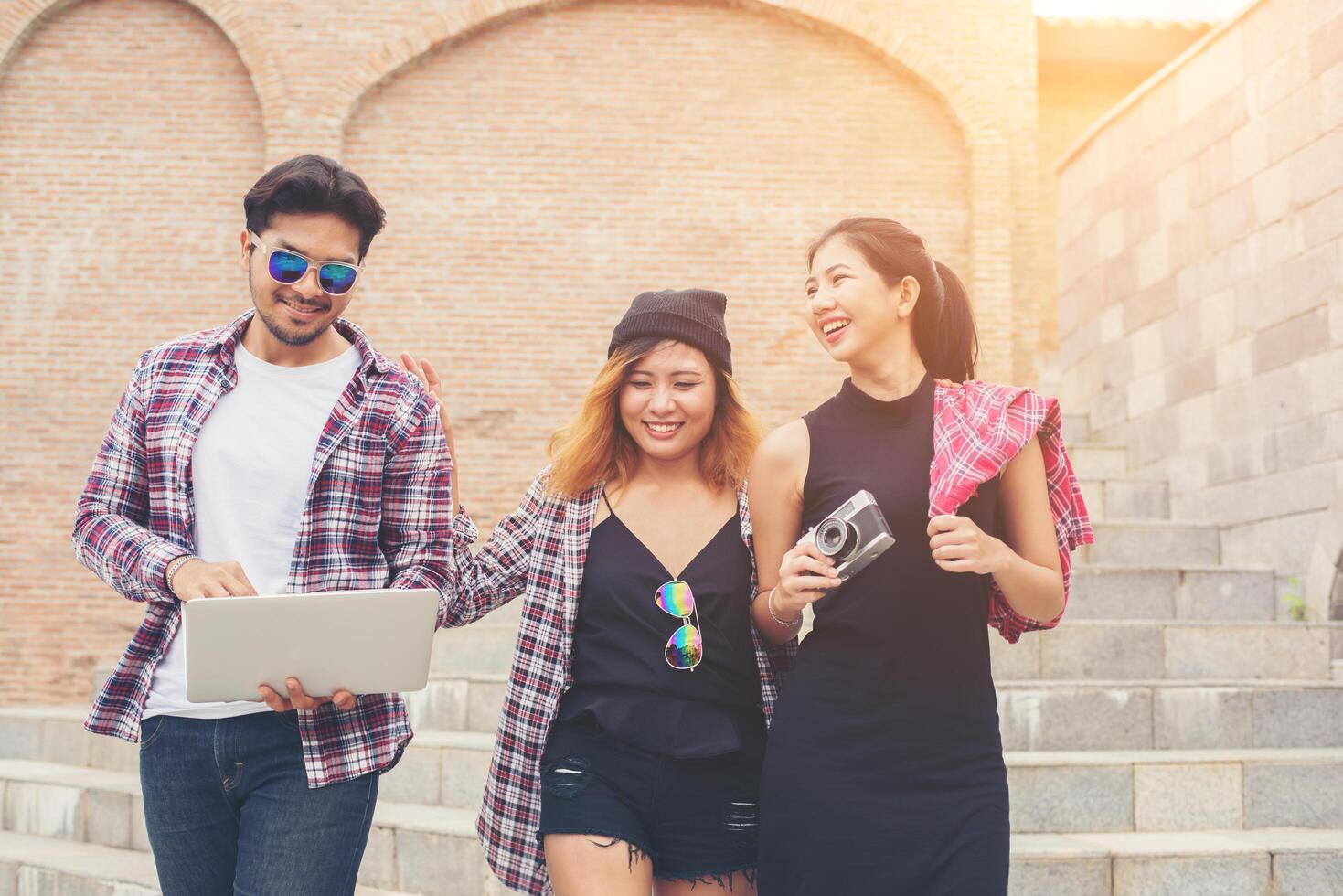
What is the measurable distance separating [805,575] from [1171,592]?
16.0ft

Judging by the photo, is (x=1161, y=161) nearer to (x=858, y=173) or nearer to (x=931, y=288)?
(x=858, y=173)

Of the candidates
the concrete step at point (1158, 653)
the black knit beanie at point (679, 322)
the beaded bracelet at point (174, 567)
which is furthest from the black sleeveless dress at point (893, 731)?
the concrete step at point (1158, 653)

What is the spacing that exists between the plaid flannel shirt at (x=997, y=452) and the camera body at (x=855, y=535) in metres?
0.14

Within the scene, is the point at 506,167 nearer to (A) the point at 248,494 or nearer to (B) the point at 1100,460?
(B) the point at 1100,460

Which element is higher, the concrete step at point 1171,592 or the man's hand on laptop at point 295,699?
the concrete step at point 1171,592

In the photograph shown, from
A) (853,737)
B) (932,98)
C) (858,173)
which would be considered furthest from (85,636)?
(853,737)

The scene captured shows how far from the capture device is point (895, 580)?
91.6 inches

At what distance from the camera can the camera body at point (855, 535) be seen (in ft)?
7.16

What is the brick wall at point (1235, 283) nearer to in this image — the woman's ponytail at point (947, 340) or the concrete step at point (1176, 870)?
the concrete step at point (1176, 870)

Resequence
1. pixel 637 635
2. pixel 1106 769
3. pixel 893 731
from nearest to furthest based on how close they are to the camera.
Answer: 1. pixel 893 731
2. pixel 637 635
3. pixel 1106 769

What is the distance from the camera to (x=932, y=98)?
10.5m

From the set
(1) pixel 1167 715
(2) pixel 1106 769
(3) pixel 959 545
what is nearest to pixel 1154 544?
(1) pixel 1167 715

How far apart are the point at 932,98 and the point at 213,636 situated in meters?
9.51

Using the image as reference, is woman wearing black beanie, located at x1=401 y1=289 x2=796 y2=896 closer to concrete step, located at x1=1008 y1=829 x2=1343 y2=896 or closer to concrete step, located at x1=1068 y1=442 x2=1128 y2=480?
concrete step, located at x1=1008 y1=829 x2=1343 y2=896
